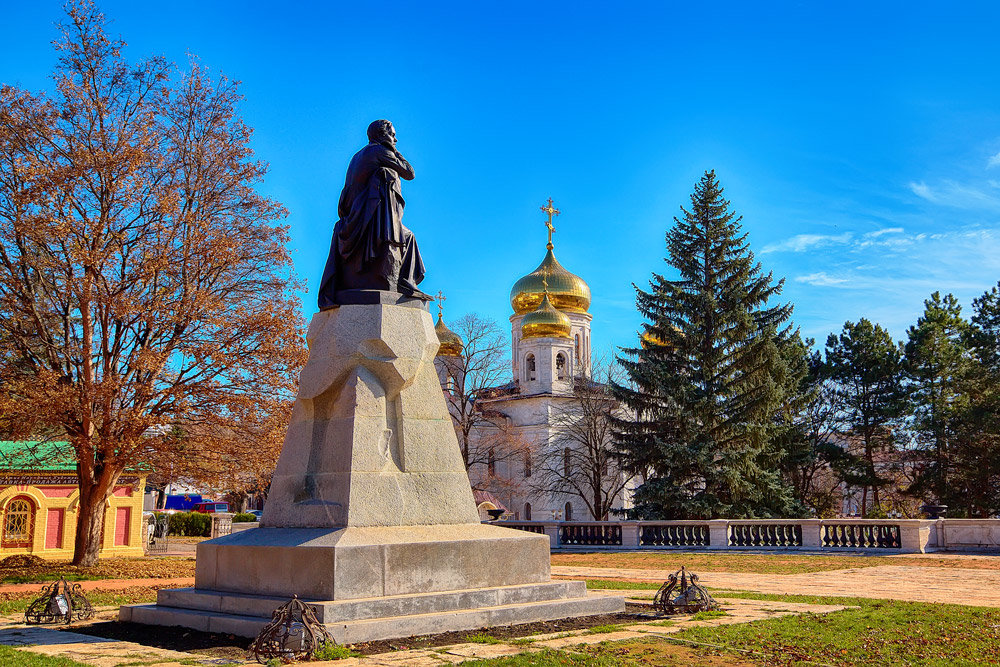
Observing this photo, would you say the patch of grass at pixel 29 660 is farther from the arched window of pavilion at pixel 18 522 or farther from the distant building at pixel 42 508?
the arched window of pavilion at pixel 18 522

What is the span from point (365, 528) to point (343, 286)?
304cm

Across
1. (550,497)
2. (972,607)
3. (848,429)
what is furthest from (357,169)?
(550,497)

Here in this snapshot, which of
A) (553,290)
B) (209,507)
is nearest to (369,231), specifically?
(553,290)

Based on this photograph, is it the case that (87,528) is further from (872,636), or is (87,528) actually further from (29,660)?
(872,636)

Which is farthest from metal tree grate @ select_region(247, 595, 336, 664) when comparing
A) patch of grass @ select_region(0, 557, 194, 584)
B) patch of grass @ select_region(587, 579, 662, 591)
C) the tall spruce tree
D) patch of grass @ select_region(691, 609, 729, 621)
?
the tall spruce tree

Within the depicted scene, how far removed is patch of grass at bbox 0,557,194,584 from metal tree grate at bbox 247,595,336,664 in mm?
12201

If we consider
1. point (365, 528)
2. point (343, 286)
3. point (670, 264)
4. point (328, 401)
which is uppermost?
point (670, 264)

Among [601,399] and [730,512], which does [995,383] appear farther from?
[601,399]

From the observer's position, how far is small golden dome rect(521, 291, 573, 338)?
55.6 meters

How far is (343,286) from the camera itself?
10445mm

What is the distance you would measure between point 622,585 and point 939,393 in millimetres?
32743

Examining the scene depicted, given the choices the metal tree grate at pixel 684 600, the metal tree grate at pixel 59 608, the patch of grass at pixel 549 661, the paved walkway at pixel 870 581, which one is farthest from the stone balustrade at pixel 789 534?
the patch of grass at pixel 549 661

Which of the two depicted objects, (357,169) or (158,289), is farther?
(158,289)

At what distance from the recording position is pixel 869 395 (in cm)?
4447
